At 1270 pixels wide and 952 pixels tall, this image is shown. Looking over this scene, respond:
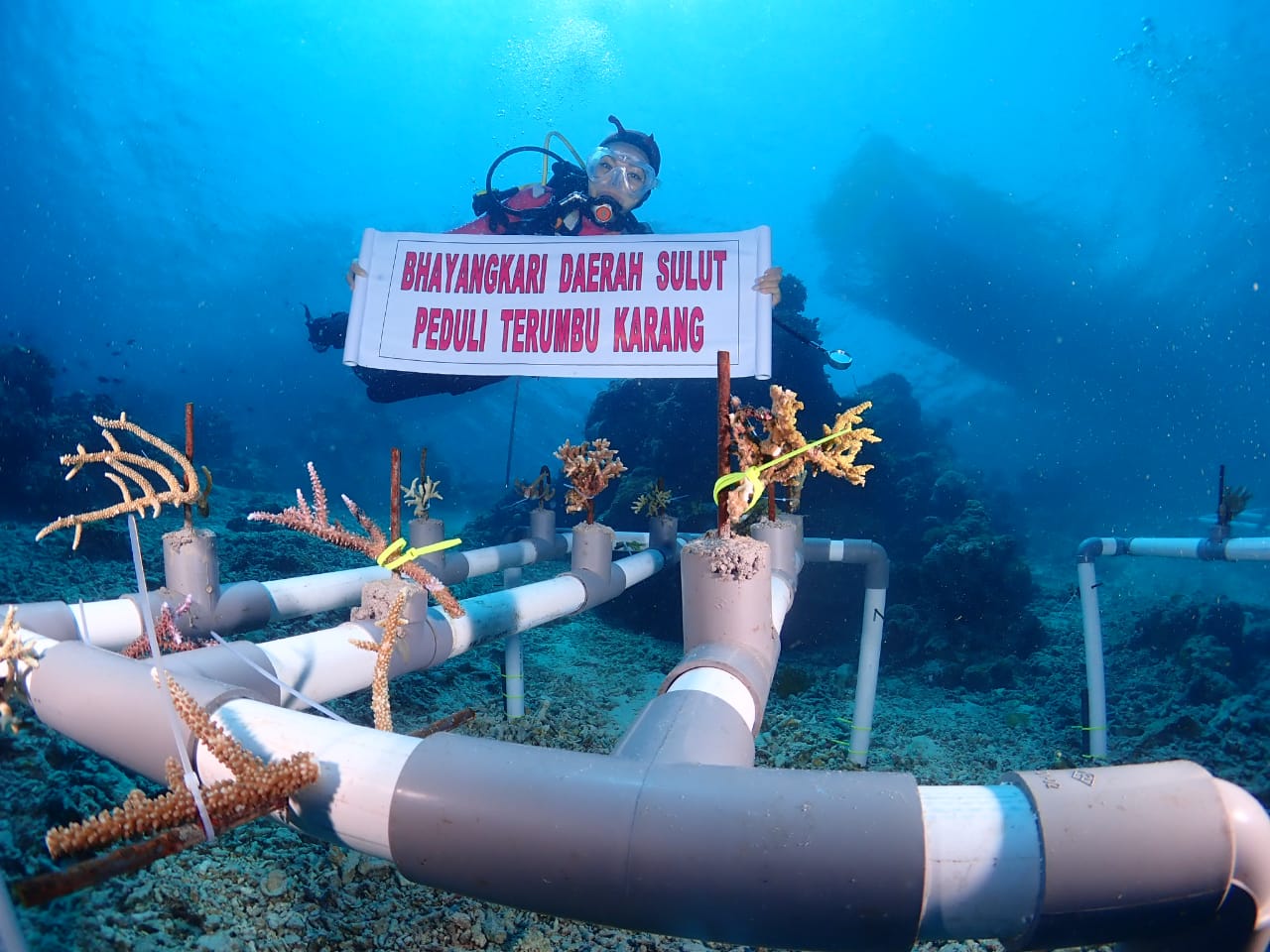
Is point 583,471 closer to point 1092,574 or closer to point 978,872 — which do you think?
point 978,872

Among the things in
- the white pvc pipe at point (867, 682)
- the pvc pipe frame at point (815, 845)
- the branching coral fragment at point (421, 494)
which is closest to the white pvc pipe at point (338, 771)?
the pvc pipe frame at point (815, 845)

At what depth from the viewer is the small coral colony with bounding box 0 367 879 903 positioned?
3.73ft

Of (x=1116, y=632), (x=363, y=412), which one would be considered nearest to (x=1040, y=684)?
(x=1116, y=632)

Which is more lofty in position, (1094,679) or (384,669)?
(384,669)

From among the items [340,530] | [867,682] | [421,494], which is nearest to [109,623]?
[340,530]

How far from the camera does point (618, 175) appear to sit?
7.89 m

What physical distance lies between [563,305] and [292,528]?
13.6 feet

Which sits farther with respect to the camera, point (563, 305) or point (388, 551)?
point (563, 305)

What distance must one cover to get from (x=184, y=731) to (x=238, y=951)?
1.83m

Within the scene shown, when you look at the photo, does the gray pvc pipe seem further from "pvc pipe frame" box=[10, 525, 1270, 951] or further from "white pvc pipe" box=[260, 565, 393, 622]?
"white pvc pipe" box=[260, 565, 393, 622]

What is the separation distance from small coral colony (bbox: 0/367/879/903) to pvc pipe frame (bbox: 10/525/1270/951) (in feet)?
0.58

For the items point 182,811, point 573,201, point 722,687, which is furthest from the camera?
point 573,201

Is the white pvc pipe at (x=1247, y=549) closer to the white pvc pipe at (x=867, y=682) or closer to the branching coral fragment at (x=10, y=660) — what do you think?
the white pvc pipe at (x=867, y=682)

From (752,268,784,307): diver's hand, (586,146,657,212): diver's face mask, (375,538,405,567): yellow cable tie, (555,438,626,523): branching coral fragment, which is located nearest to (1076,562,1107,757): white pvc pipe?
(752,268,784,307): diver's hand
